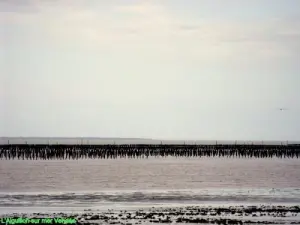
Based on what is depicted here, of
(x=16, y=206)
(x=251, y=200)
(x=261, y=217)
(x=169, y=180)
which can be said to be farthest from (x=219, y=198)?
(x=169, y=180)

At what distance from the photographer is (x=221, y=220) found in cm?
2625

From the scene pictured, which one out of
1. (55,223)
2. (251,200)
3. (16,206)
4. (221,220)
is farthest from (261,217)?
(16,206)

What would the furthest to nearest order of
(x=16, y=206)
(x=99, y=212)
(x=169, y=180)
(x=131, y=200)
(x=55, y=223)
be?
(x=169, y=180) → (x=131, y=200) → (x=16, y=206) → (x=99, y=212) → (x=55, y=223)

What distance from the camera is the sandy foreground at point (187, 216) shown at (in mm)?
25766

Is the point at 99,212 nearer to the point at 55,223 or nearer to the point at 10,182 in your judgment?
the point at 55,223

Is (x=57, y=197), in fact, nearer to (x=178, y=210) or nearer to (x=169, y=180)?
(x=178, y=210)

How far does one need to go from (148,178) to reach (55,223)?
33151 millimetres

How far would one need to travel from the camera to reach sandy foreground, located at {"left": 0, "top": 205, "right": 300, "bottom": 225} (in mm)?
25766

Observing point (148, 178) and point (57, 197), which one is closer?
point (57, 197)

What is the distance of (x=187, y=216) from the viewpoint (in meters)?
27.5

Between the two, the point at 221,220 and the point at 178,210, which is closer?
the point at 221,220

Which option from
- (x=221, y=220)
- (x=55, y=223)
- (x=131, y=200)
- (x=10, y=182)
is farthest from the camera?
(x=10, y=182)

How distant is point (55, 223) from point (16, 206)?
26.4ft

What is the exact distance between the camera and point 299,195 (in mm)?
38281
